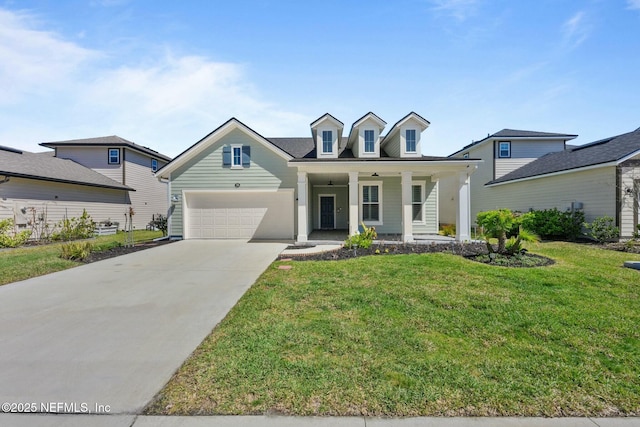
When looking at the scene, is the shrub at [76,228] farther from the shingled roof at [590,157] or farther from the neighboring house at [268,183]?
the shingled roof at [590,157]

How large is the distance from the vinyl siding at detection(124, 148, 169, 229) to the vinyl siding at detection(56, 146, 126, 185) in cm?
53

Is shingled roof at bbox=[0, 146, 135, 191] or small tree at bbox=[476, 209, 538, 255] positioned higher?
shingled roof at bbox=[0, 146, 135, 191]

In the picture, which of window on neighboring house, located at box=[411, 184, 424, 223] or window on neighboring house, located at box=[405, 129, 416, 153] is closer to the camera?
window on neighboring house, located at box=[405, 129, 416, 153]

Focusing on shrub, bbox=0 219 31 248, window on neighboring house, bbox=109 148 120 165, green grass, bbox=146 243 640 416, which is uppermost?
window on neighboring house, bbox=109 148 120 165

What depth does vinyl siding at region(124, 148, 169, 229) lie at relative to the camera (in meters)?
21.2

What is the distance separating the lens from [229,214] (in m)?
14.4

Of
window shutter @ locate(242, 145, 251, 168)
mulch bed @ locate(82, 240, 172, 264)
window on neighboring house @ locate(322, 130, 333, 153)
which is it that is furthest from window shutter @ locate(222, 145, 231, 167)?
mulch bed @ locate(82, 240, 172, 264)

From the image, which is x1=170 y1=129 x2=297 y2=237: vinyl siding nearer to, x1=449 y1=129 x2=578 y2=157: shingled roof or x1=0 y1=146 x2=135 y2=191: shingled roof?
x1=0 y1=146 x2=135 y2=191: shingled roof

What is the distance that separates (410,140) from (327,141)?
3.79 meters

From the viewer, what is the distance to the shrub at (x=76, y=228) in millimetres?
14402

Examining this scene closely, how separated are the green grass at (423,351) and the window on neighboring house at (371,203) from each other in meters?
8.83

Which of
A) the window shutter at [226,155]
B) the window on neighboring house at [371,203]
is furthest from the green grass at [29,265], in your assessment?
the window on neighboring house at [371,203]

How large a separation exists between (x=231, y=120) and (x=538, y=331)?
13532 mm

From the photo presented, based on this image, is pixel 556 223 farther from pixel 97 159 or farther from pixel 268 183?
pixel 97 159
